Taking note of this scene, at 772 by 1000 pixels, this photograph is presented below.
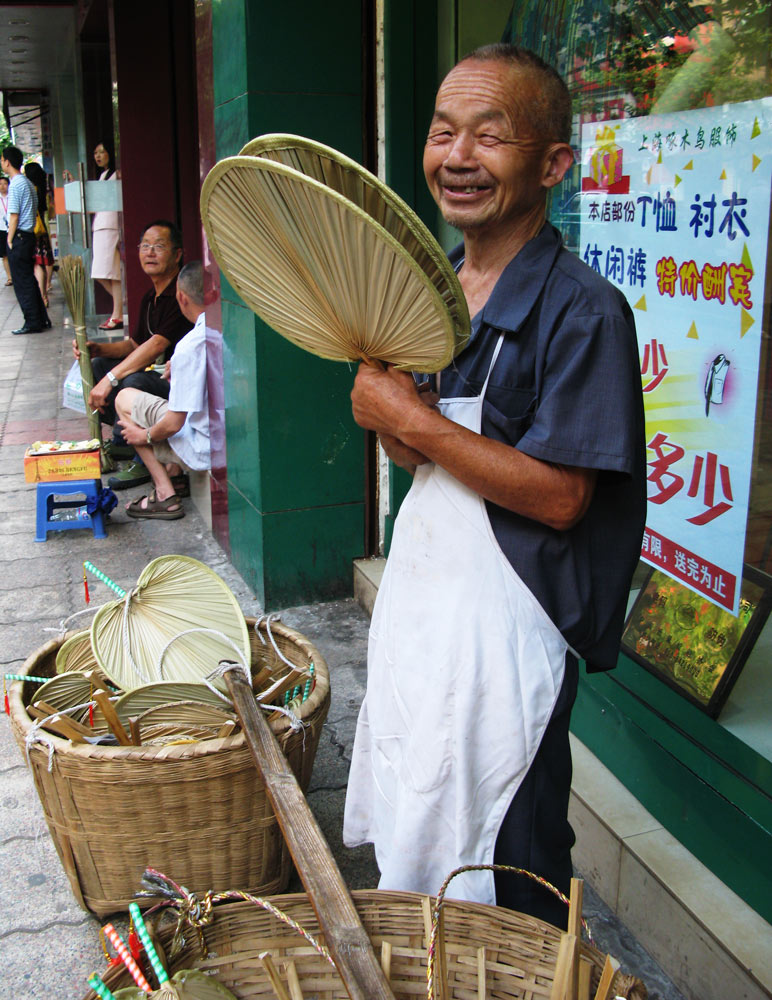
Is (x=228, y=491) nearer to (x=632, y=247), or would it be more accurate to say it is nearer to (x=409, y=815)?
(x=632, y=247)

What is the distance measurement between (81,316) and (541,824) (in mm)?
4833

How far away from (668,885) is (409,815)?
2.50 feet

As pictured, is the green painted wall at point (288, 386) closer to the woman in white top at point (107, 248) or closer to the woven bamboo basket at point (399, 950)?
the woven bamboo basket at point (399, 950)

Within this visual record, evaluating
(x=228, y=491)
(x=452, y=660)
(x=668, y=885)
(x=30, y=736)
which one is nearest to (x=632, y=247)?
(x=452, y=660)

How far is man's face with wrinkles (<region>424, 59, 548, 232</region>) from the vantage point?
1.46 metres

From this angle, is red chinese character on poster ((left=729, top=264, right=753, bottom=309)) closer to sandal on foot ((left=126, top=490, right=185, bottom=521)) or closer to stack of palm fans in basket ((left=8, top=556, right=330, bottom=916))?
stack of palm fans in basket ((left=8, top=556, right=330, bottom=916))

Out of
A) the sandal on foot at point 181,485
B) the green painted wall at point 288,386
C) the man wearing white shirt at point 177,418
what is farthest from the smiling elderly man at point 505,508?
the sandal on foot at point 181,485

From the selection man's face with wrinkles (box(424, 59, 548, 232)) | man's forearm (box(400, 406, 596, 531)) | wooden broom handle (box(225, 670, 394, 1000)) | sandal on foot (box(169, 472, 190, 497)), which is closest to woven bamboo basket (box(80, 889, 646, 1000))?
wooden broom handle (box(225, 670, 394, 1000))

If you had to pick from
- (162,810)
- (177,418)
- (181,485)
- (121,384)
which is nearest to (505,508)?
(162,810)

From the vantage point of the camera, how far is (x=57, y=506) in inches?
Result: 199

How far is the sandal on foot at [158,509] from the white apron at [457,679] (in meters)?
3.73

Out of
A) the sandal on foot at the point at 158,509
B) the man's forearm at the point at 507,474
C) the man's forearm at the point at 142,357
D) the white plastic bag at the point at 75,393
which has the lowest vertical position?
the sandal on foot at the point at 158,509

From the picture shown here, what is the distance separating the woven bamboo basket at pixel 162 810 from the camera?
210cm

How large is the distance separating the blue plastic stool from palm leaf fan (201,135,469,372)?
3.55 metres
